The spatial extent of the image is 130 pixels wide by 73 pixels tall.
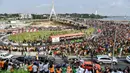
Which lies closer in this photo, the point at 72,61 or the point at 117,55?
the point at 72,61

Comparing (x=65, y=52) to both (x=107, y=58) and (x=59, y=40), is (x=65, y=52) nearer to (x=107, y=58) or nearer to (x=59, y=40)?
(x=107, y=58)

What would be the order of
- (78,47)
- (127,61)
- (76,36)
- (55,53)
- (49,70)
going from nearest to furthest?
(49,70)
(127,61)
(55,53)
(78,47)
(76,36)

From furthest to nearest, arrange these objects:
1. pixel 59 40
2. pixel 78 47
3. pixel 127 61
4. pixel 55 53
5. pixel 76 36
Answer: pixel 76 36 → pixel 59 40 → pixel 78 47 → pixel 55 53 → pixel 127 61

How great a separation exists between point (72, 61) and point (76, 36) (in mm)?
35158

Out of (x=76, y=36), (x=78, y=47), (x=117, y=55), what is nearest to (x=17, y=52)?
(x=78, y=47)

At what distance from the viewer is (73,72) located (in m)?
21.5

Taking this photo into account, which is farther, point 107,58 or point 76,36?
point 76,36

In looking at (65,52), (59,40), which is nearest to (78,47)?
(65,52)

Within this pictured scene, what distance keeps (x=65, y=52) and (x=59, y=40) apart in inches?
860

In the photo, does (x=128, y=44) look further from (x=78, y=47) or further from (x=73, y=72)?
(x=73, y=72)

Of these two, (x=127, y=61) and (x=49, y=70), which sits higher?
(x=49, y=70)

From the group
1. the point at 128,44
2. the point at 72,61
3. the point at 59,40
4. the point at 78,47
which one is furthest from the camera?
the point at 59,40

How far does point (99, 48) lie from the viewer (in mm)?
39438

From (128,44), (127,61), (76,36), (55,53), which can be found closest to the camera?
(127,61)
